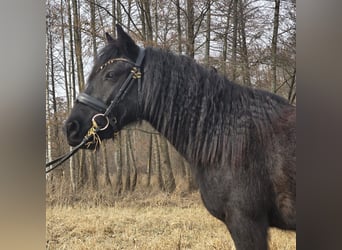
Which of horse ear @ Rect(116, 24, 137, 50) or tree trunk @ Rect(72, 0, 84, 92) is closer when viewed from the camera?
horse ear @ Rect(116, 24, 137, 50)

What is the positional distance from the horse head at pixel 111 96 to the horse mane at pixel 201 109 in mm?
89

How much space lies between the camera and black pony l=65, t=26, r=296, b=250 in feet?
8.77

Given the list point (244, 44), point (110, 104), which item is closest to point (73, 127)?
point (110, 104)

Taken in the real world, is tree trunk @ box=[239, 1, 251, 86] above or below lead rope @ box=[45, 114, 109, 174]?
above

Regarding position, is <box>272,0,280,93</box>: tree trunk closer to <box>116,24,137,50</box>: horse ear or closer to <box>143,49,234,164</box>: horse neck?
<box>143,49,234,164</box>: horse neck

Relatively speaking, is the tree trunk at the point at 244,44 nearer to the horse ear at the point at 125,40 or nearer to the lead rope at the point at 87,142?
the horse ear at the point at 125,40

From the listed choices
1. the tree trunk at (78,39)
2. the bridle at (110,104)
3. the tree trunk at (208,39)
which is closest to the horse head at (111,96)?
the bridle at (110,104)

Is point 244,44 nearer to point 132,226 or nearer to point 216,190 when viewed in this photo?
point 216,190

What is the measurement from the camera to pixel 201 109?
2805 millimetres

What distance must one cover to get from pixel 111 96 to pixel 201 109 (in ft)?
2.15

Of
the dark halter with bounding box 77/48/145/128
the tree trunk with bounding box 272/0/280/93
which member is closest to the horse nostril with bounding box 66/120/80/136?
the dark halter with bounding box 77/48/145/128

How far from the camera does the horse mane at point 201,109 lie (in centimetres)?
276

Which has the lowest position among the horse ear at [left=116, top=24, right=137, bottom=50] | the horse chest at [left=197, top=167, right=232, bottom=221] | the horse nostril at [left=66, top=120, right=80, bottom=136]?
the horse chest at [left=197, top=167, right=232, bottom=221]

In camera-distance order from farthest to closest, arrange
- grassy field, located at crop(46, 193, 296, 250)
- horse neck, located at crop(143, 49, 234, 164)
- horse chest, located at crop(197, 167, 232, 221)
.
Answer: grassy field, located at crop(46, 193, 296, 250), horse neck, located at crop(143, 49, 234, 164), horse chest, located at crop(197, 167, 232, 221)
